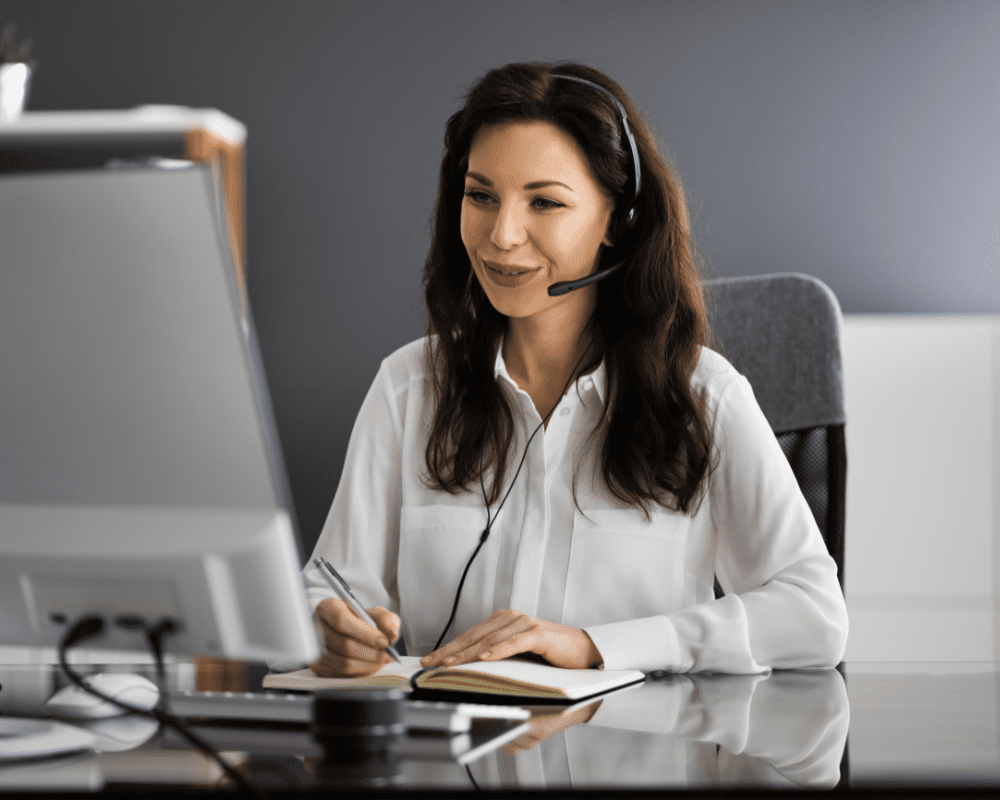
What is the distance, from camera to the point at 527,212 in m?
1.40

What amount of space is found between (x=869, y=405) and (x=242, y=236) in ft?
5.74

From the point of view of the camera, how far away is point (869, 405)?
249 cm

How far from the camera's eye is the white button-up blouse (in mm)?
1365

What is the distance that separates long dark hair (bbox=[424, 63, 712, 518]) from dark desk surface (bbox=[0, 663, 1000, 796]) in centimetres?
54

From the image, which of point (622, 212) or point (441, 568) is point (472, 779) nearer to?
point (441, 568)

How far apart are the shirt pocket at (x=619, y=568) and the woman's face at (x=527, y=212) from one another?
320mm

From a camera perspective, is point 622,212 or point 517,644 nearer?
point 517,644

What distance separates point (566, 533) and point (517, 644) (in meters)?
0.37

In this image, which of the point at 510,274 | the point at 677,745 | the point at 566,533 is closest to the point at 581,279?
the point at 510,274

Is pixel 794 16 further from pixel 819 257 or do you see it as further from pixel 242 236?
pixel 242 236

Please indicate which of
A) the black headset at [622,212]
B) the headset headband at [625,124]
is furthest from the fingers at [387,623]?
the headset headband at [625,124]

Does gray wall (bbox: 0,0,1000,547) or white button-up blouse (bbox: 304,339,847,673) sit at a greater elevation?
gray wall (bbox: 0,0,1000,547)

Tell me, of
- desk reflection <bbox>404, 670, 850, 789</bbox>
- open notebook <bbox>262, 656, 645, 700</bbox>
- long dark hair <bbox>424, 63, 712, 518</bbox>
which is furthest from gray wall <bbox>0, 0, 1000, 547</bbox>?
desk reflection <bbox>404, 670, 850, 789</bbox>

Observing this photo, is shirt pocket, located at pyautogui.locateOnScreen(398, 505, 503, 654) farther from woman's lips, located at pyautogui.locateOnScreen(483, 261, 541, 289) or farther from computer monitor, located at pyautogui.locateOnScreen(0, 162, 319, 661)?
computer monitor, located at pyautogui.locateOnScreen(0, 162, 319, 661)
